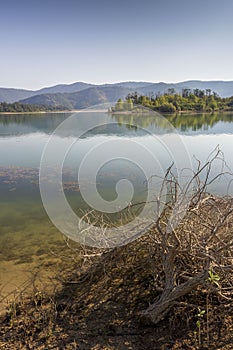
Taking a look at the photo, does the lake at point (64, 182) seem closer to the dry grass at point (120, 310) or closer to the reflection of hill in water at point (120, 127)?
the reflection of hill in water at point (120, 127)

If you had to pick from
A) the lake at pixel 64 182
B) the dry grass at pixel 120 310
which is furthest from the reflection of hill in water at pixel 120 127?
the dry grass at pixel 120 310

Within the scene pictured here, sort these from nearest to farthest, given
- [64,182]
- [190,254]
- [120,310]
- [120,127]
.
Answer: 1. [190,254]
2. [120,310]
3. [64,182]
4. [120,127]

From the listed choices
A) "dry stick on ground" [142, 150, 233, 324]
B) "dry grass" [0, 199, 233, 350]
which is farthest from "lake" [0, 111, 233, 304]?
"dry stick on ground" [142, 150, 233, 324]

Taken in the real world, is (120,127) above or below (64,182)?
above

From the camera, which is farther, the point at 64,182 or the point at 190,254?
the point at 64,182

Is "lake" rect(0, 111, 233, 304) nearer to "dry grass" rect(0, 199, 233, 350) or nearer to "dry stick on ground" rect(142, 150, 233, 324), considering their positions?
"dry grass" rect(0, 199, 233, 350)

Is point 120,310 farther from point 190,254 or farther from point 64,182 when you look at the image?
point 64,182

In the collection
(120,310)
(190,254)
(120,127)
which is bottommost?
(120,310)

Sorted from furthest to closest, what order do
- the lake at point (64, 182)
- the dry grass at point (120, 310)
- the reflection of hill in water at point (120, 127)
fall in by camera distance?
the reflection of hill in water at point (120, 127)
the lake at point (64, 182)
the dry grass at point (120, 310)

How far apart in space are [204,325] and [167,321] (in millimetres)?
440

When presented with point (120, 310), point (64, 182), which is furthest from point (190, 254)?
point (64, 182)

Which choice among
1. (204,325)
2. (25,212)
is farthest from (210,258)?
(25,212)

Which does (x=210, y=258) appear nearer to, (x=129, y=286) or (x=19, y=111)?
(x=129, y=286)

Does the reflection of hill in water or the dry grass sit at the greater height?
the reflection of hill in water
